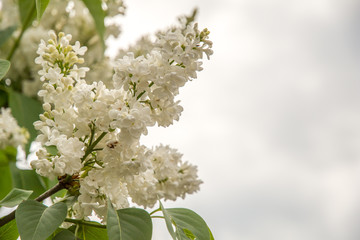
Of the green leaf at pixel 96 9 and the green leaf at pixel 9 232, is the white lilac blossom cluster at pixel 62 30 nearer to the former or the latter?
the green leaf at pixel 96 9

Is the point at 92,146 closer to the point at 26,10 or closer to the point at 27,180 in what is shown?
the point at 27,180

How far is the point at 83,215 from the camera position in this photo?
509 millimetres

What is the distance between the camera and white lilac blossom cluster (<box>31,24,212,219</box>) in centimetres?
47

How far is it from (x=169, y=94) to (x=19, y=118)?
719 millimetres

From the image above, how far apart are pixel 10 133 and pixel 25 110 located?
11 cm

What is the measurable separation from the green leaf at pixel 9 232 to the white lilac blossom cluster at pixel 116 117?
7cm

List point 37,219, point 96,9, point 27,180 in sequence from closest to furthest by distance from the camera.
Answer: point 37,219, point 96,9, point 27,180

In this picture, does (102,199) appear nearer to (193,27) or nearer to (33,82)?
(193,27)

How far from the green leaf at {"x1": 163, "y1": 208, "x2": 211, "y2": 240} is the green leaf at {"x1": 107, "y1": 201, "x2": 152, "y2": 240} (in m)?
0.05

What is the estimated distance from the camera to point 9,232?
531 mm

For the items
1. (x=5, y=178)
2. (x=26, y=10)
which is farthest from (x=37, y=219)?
(x=26, y=10)

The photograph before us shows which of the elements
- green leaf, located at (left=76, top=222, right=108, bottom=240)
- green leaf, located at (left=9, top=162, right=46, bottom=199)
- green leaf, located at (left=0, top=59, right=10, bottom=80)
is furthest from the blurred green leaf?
green leaf, located at (left=9, top=162, right=46, bottom=199)

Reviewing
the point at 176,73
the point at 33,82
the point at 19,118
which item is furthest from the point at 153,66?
the point at 33,82

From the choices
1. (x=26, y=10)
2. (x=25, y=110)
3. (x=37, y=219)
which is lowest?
(x=37, y=219)
